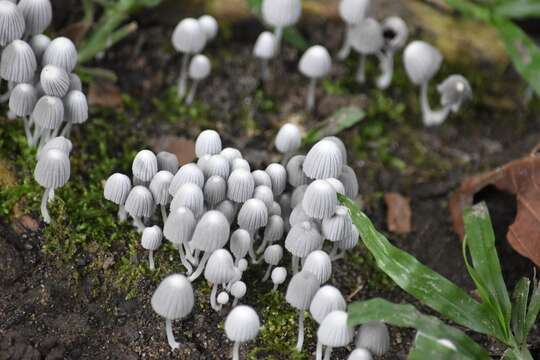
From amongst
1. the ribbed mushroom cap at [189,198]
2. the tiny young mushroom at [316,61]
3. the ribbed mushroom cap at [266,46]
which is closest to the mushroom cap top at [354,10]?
the tiny young mushroom at [316,61]

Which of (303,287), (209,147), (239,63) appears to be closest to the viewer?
(303,287)

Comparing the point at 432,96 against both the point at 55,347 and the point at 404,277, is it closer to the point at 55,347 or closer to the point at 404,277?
the point at 404,277

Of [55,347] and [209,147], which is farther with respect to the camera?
[209,147]

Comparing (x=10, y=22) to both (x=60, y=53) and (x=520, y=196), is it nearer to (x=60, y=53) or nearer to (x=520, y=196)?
(x=60, y=53)

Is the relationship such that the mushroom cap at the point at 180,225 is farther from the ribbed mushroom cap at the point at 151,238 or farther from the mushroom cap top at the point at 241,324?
the mushroom cap top at the point at 241,324

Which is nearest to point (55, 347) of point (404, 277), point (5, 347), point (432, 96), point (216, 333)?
point (5, 347)

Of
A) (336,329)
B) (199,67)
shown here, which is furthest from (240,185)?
(199,67)
